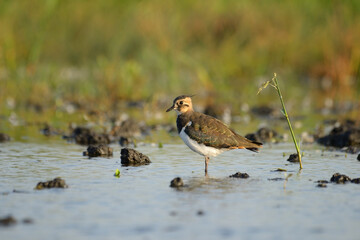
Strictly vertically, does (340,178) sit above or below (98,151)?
below

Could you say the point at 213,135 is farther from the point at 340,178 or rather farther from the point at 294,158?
the point at 340,178

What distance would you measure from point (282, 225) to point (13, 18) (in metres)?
19.7

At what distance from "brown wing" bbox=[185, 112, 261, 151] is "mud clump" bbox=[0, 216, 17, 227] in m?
4.25

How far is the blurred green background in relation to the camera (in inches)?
826

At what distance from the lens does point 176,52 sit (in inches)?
912

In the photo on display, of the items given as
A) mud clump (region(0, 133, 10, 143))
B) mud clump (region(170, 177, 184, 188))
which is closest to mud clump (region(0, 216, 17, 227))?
mud clump (region(170, 177, 184, 188))

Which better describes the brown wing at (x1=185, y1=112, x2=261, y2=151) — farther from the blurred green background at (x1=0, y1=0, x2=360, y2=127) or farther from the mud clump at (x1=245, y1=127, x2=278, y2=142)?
the blurred green background at (x1=0, y1=0, x2=360, y2=127)

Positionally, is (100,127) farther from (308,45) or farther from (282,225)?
(308,45)

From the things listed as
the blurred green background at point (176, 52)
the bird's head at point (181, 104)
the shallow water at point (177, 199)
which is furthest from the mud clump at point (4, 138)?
the blurred green background at point (176, 52)

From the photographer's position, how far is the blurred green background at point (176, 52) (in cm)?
2098

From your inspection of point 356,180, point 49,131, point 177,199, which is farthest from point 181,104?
point 49,131

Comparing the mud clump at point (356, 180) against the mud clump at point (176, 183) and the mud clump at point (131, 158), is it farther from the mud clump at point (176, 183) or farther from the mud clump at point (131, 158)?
the mud clump at point (131, 158)

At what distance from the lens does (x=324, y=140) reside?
14.3 metres

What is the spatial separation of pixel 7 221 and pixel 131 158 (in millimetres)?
4139
